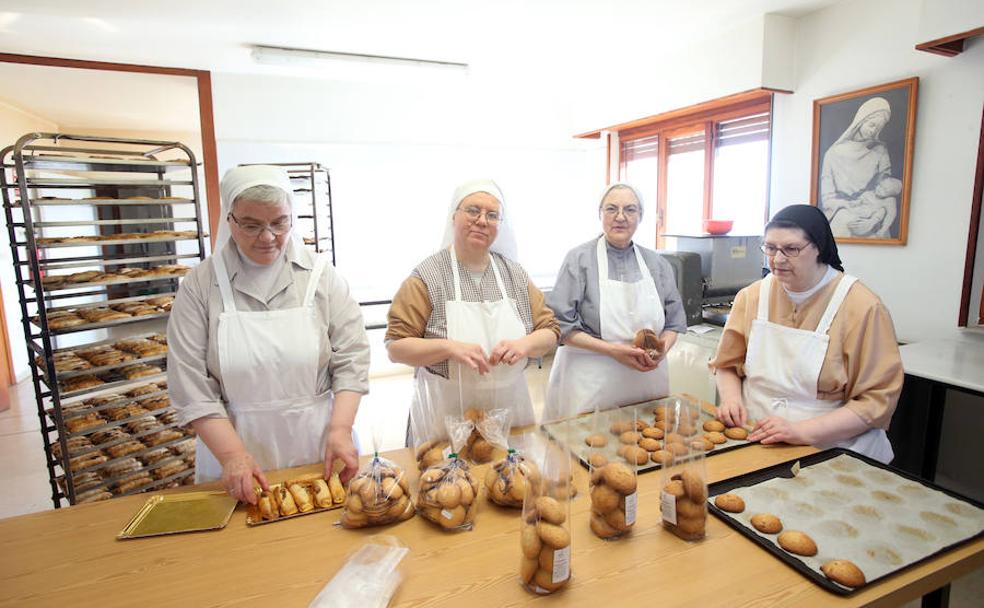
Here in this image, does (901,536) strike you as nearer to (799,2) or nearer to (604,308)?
(604,308)

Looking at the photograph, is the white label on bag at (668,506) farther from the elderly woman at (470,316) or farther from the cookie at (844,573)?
the elderly woman at (470,316)

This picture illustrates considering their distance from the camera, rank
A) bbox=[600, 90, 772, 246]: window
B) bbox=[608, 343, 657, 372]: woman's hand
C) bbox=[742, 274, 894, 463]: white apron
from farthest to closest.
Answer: bbox=[600, 90, 772, 246]: window, bbox=[608, 343, 657, 372]: woman's hand, bbox=[742, 274, 894, 463]: white apron

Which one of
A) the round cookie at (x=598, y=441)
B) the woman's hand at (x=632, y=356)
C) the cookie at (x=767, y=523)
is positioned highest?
the woman's hand at (x=632, y=356)

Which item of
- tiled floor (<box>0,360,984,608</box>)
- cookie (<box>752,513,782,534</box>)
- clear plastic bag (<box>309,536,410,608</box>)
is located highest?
cookie (<box>752,513,782,534</box>)

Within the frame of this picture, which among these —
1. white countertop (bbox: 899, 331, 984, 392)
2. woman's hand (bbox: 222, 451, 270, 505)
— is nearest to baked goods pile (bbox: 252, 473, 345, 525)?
woman's hand (bbox: 222, 451, 270, 505)

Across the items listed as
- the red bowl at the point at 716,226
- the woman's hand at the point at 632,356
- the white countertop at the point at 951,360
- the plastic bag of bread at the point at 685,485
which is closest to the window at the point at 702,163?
the red bowl at the point at 716,226

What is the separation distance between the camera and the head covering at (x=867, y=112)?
9.47ft

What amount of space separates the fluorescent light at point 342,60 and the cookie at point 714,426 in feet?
12.4

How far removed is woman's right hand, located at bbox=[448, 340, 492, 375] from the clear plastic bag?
54cm

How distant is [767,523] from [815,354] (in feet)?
2.42

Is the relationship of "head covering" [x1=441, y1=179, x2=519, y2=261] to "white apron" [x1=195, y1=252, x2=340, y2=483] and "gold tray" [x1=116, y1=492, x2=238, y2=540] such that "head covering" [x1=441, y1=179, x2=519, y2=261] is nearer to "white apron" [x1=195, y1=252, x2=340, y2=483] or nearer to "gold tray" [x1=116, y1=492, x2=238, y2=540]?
"white apron" [x1=195, y1=252, x2=340, y2=483]

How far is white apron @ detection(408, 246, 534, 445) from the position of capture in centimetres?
167

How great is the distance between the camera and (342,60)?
4.24 m

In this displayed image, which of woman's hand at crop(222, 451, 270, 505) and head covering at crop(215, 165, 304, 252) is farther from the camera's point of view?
head covering at crop(215, 165, 304, 252)
